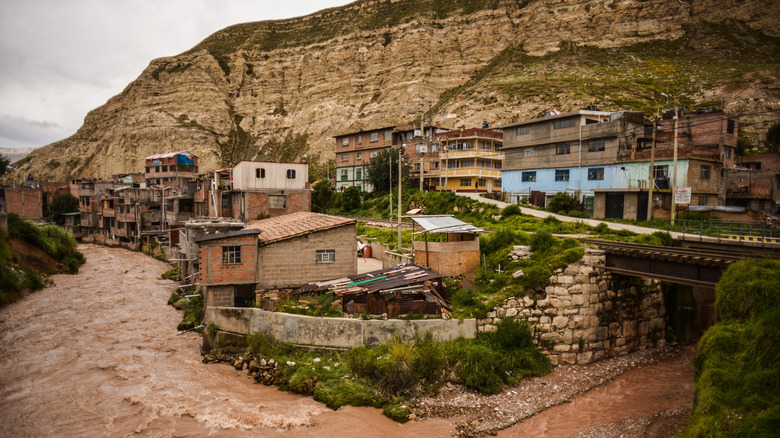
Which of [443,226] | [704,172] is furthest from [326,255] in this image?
[704,172]

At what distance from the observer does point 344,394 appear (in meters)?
13.7

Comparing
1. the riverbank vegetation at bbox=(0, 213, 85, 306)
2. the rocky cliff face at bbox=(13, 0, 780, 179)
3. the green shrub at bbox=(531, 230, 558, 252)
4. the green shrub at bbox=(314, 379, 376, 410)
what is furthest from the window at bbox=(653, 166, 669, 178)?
the riverbank vegetation at bbox=(0, 213, 85, 306)

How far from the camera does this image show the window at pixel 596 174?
1332 inches

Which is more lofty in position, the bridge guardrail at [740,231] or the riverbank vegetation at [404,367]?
the bridge guardrail at [740,231]

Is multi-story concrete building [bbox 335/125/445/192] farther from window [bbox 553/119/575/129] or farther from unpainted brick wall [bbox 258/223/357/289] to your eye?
unpainted brick wall [bbox 258/223/357/289]

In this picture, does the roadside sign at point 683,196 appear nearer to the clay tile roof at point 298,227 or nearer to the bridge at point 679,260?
the bridge at point 679,260

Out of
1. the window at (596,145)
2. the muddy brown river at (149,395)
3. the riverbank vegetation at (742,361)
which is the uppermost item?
the window at (596,145)

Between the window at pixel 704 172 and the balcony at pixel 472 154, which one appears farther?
the balcony at pixel 472 154

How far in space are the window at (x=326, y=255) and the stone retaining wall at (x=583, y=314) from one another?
7681 mm

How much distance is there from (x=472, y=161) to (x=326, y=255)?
97.9ft

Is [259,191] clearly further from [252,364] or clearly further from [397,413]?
[397,413]

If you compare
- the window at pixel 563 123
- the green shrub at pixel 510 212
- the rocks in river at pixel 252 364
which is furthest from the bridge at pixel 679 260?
the window at pixel 563 123

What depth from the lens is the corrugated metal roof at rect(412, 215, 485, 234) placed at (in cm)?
2034

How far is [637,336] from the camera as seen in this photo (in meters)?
18.7
